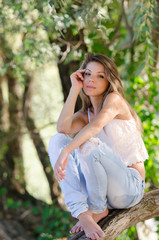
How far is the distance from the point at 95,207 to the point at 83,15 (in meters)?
1.48

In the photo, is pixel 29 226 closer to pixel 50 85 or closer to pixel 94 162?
pixel 50 85

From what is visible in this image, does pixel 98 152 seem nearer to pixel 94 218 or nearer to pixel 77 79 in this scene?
pixel 94 218

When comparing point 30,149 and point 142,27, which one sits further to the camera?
point 30,149

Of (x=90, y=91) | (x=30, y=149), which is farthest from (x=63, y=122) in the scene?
(x=30, y=149)

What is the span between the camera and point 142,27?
243cm

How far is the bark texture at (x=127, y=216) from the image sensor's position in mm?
2008

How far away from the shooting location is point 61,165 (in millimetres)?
1967

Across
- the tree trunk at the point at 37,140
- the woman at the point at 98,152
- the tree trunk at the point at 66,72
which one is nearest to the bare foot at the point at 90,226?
the woman at the point at 98,152

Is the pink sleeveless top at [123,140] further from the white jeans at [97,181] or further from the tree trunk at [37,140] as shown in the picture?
the tree trunk at [37,140]

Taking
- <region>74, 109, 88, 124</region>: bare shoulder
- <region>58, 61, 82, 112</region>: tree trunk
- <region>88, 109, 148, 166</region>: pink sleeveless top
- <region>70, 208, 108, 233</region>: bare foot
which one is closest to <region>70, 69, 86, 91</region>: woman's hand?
<region>74, 109, 88, 124</region>: bare shoulder

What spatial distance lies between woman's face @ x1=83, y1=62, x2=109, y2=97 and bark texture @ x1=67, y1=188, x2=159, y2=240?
0.81m

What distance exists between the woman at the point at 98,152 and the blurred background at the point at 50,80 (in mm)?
439

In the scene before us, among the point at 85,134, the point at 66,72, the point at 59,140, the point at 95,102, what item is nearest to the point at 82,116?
the point at 95,102

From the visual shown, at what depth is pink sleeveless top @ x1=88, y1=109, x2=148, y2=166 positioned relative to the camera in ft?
7.27
